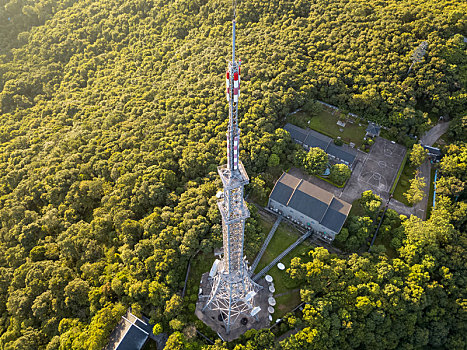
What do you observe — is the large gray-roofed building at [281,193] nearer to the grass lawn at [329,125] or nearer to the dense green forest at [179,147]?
the dense green forest at [179,147]

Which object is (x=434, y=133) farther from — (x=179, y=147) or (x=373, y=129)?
(x=179, y=147)

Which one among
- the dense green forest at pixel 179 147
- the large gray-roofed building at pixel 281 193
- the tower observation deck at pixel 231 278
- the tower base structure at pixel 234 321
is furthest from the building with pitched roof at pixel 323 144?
the tower base structure at pixel 234 321

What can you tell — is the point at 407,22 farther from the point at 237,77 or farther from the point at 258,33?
the point at 237,77

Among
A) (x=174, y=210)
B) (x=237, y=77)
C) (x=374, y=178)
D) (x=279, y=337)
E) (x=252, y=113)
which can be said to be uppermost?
(x=237, y=77)

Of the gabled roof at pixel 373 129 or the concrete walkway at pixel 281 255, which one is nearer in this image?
the concrete walkway at pixel 281 255

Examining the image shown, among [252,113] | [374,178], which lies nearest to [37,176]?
[252,113]

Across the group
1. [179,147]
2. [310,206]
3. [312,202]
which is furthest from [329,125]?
[179,147]

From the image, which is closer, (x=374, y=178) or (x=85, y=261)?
(x=85, y=261)
